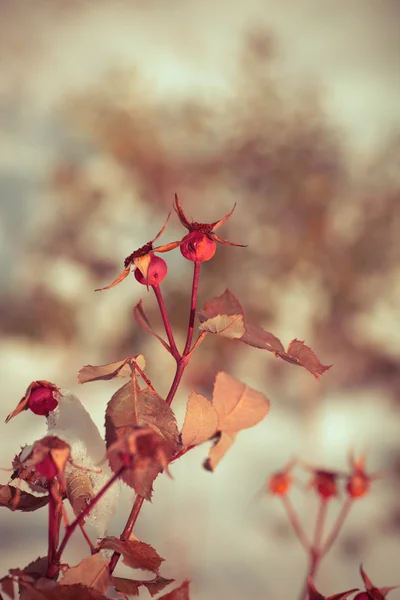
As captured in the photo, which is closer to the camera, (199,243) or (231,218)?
(199,243)

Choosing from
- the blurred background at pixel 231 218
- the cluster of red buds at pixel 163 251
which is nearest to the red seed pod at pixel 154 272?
the cluster of red buds at pixel 163 251

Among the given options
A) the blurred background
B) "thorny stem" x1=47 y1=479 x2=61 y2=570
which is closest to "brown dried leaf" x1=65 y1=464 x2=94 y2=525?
"thorny stem" x1=47 y1=479 x2=61 y2=570

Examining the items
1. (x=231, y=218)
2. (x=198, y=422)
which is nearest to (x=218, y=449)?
(x=198, y=422)

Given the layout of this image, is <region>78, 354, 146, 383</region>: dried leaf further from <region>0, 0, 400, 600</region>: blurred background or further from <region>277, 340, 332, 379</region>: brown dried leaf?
<region>0, 0, 400, 600</region>: blurred background

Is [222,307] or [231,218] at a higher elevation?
[231,218]

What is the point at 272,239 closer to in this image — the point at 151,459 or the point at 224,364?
the point at 224,364

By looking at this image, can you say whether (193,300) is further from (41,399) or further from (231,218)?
(231,218)

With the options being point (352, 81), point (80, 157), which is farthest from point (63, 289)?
point (352, 81)
